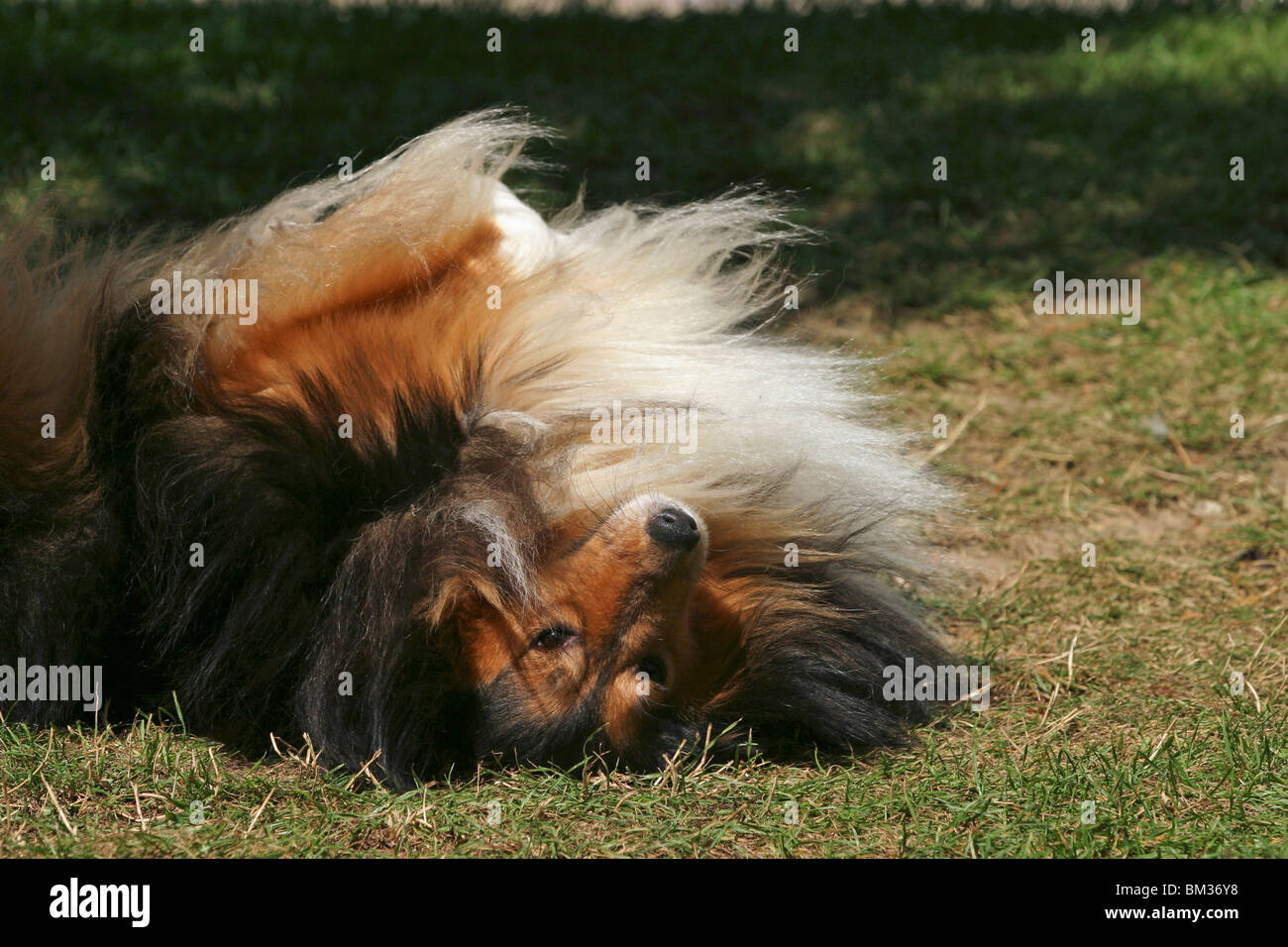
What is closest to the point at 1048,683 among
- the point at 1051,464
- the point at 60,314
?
the point at 1051,464

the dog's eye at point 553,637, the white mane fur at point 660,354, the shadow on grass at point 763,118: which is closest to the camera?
the dog's eye at point 553,637

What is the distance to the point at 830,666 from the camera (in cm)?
376

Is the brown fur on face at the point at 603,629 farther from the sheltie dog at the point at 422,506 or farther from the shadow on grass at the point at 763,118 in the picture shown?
the shadow on grass at the point at 763,118

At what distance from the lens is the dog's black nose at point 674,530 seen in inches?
129

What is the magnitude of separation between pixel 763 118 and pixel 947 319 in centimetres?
193

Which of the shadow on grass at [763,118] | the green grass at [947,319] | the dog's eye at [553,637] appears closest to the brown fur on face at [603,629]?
the dog's eye at [553,637]

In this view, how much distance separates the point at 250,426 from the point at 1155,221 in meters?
4.94

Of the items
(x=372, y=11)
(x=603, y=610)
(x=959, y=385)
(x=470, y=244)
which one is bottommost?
(x=603, y=610)

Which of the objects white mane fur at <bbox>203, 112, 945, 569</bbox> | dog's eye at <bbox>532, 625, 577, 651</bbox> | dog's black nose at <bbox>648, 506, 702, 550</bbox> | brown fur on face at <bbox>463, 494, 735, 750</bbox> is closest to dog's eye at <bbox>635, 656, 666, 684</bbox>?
brown fur on face at <bbox>463, 494, 735, 750</bbox>

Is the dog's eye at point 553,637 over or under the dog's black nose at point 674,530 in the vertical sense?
under

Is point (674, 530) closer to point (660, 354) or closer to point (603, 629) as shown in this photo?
point (603, 629)

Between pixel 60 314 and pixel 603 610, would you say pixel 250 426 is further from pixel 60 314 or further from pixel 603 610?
pixel 603 610

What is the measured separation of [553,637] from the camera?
3.41 metres

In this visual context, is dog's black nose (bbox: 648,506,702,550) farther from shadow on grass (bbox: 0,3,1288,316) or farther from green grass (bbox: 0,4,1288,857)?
shadow on grass (bbox: 0,3,1288,316)
